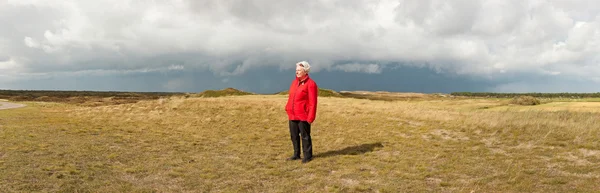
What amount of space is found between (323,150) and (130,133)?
979cm

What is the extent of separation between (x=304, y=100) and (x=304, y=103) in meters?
0.09

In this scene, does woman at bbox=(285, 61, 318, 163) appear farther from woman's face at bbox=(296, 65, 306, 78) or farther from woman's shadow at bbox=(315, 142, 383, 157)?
woman's shadow at bbox=(315, 142, 383, 157)

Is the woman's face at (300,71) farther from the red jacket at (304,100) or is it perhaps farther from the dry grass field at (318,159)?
the dry grass field at (318,159)

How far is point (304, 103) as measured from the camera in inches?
415

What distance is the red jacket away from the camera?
10.3 m

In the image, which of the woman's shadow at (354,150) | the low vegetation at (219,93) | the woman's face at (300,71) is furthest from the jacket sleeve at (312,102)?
the low vegetation at (219,93)

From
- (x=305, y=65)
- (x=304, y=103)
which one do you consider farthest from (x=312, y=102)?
(x=305, y=65)

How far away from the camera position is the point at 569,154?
11.4 m

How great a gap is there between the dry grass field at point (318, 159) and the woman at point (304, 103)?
2.88ft

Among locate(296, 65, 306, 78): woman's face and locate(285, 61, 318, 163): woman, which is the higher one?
locate(296, 65, 306, 78): woman's face

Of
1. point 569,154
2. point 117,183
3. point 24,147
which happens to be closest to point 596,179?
point 569,154

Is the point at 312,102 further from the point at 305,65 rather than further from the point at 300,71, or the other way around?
the point at 305,65

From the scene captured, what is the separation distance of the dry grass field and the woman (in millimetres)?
878

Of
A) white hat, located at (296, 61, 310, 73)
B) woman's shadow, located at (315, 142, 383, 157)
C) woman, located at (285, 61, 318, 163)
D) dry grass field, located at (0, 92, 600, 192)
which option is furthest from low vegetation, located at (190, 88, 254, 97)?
white hat, located at (296, 61, 310, 73)
